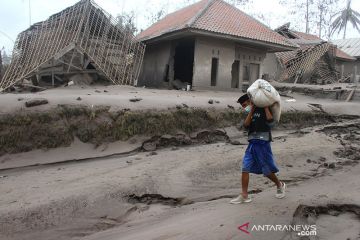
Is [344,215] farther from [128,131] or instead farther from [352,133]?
[352,133]

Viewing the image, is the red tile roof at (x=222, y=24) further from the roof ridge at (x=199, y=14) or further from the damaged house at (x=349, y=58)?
the damaged house at (x=349, y=58)

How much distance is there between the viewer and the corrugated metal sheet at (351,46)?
33.1 m

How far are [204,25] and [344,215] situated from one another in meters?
11.7

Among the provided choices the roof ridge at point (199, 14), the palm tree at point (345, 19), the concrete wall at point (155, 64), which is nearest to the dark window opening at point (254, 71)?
the roof ridge at point (199, 14)

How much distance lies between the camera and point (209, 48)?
53.3 feet

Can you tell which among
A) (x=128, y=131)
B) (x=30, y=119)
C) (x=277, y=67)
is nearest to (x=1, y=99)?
(x=30, y=119)

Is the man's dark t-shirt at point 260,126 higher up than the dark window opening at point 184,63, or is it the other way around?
the dark window opening at point 184,63

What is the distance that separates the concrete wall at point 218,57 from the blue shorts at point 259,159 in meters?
11.0

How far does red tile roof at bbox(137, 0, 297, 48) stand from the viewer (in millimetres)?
15384

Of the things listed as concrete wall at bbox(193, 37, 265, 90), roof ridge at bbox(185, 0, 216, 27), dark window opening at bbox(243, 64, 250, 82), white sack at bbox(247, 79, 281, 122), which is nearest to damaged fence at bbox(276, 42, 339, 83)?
dark window opening at bbox(243, 64, 250, 82)

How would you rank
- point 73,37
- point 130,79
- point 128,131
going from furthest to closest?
point 130,79 → point 73,37 → point 128,131

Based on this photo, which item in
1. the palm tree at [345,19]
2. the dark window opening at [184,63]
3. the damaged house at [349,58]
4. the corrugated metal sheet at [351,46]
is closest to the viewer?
the dark window opening at [184,63]

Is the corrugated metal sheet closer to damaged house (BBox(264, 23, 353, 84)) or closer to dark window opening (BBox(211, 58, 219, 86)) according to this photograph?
damaged house (BBox(264, 23, 353, 84))

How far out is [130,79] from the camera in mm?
16234
